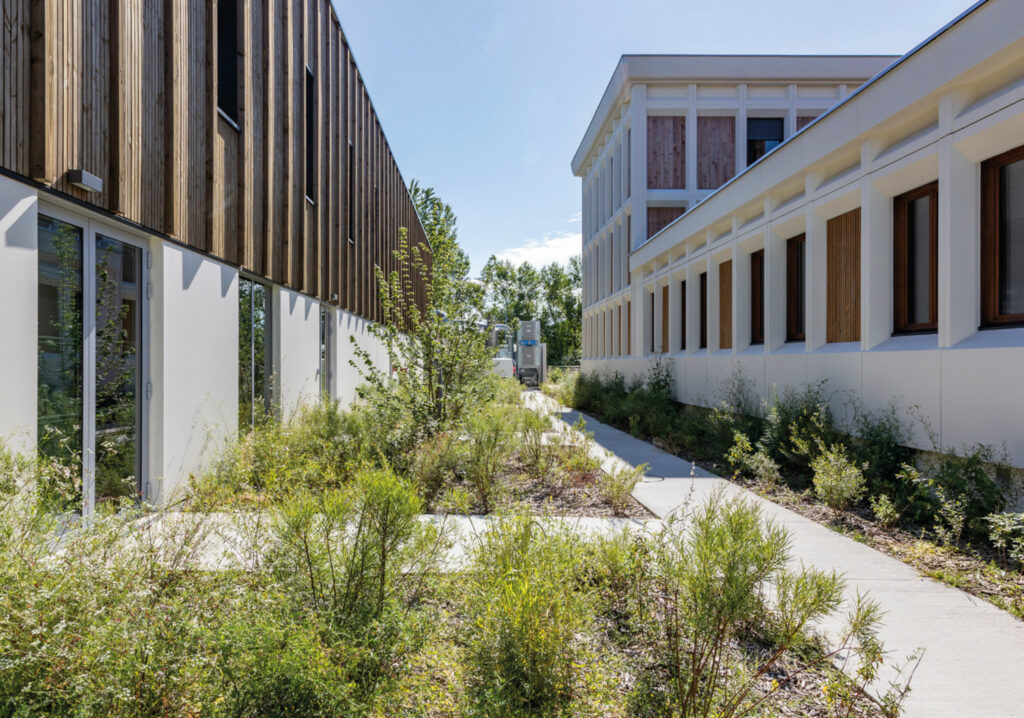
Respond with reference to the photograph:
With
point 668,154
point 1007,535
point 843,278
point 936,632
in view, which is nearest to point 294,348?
point 843,278

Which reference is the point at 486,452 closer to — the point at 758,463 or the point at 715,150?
the point at 758,463

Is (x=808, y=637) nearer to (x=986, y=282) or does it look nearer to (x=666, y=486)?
(x=666, y=486)

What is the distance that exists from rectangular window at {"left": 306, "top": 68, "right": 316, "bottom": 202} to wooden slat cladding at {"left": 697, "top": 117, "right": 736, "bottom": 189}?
13115 millimetres

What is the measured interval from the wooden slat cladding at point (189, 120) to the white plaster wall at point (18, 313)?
10.7 inches

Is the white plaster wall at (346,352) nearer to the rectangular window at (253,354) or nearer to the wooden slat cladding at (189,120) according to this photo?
the wooden slat cladding at (189,120)

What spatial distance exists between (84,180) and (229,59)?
441 centimetres

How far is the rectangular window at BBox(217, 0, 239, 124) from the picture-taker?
775 cm

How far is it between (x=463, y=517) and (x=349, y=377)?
34.7ft

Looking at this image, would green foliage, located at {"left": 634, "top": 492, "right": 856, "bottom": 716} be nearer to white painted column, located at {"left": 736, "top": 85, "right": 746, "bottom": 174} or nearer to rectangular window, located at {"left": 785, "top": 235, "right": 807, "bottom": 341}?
rectangular window, located at {"left": 785, "top": 235, "right": 807, "bottom": 341}

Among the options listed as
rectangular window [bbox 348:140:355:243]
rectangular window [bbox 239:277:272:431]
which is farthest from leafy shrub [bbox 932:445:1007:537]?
rectangular window [bbox 348:140:355:243]

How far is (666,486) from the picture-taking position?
6918 mm

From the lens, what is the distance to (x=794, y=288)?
9.83 metres

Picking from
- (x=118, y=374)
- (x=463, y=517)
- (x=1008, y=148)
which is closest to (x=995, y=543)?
(x=1008, y=148)

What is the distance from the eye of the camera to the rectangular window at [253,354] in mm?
8078
